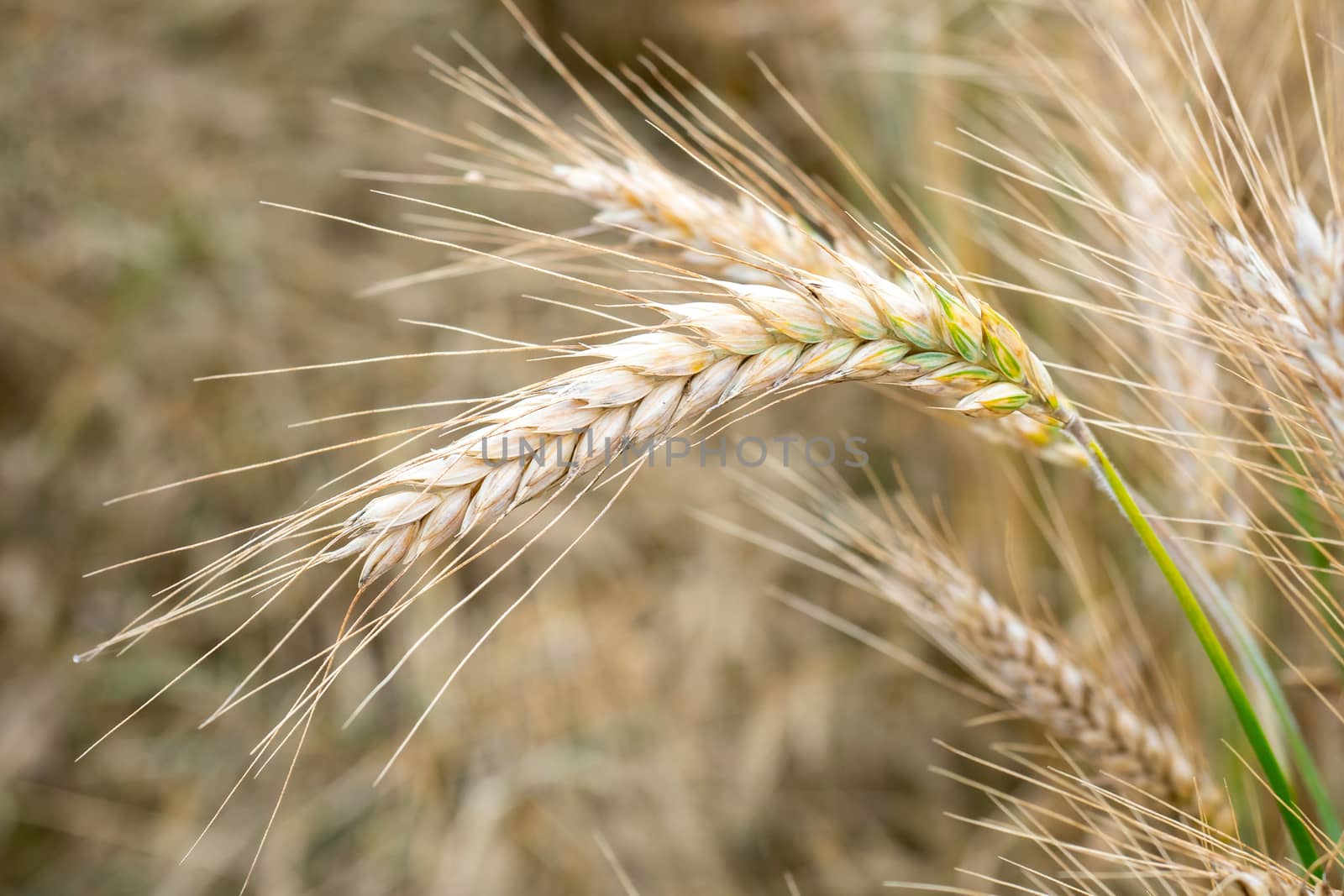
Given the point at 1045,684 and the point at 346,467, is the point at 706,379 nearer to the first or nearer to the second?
the point at 1045,684

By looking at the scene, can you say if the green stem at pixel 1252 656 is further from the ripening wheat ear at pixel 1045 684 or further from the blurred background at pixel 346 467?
the blurred background at pixel 346 467

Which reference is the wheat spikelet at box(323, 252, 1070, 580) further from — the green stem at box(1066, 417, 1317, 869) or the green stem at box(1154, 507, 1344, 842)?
the green stem at box(1154, 507, 1344, 842)

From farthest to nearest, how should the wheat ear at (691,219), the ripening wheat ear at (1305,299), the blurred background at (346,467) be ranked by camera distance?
the blurred background at (346,467) → the wheat ear at (691,219) → the ripening wheat ear at (1305,299)

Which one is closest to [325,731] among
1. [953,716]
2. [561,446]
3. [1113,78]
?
[953,716]

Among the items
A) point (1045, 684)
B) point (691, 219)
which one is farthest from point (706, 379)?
point (1045, 684)

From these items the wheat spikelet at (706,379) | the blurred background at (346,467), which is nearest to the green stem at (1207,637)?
the wheat spikelet at (706,379)
